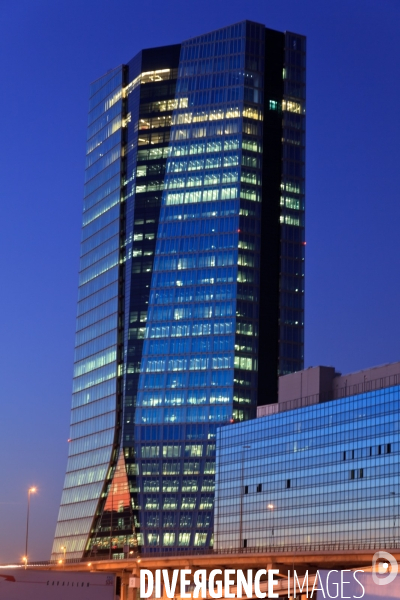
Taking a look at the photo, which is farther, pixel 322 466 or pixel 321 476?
pixel 321 476

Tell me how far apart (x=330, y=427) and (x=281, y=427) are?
50.0 ft

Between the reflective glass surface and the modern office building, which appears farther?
the modern office building

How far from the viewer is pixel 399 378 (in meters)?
165

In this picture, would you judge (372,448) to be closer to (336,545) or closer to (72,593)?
(336,545)

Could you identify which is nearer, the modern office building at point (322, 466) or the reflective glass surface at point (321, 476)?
the reflective glass surface at point (321, 476)

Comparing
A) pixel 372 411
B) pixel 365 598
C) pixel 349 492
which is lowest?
pixel 365 598

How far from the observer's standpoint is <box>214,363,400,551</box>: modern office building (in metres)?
160

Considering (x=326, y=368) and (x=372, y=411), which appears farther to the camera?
(x=326, y=368)

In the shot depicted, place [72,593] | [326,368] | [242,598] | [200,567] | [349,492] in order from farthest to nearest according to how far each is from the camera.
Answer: [326,368] < [349,492] < [200,567] < [242,598] < [72,593]

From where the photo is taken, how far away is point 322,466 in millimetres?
173875

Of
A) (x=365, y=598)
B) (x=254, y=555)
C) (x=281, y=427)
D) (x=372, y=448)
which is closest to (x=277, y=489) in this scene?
(x=281, y=427)

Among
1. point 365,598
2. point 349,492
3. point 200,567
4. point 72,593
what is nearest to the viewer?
point 365,598

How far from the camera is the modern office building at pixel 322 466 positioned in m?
160

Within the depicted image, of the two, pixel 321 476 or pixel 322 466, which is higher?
pixel 322 466
